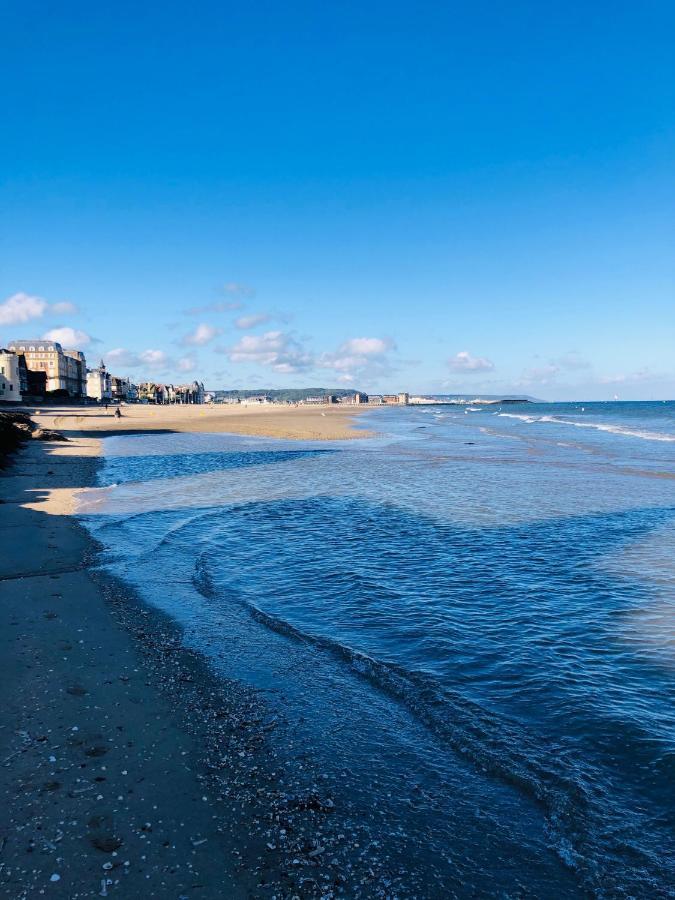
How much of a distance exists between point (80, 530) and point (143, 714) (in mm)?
11418

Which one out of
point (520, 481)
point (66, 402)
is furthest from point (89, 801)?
point (66, 402)

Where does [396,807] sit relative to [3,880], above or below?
below

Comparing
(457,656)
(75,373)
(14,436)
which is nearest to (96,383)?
(75,373)

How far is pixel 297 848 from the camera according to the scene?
4.65 m

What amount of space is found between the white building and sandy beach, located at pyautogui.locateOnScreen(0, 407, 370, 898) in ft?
355

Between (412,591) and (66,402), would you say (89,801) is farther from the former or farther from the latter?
(66,402)

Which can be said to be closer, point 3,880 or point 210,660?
point 3,880

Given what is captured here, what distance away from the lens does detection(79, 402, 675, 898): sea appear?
502cm

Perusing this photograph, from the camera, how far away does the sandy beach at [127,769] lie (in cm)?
432

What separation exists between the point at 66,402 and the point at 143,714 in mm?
134390

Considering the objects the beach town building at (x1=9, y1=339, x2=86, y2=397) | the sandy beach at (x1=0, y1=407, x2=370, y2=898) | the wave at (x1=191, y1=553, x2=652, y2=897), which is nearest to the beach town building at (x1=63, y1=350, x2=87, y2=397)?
the beach town building at (x1=9, y1=339, x2=86, y2=397)

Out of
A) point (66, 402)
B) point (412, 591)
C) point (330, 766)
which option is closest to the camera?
point (330, 766)

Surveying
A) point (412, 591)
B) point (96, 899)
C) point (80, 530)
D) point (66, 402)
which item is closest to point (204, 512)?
point (80, 530)

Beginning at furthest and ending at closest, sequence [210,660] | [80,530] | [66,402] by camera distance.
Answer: [66,402] → [80,530] → [210,660]
